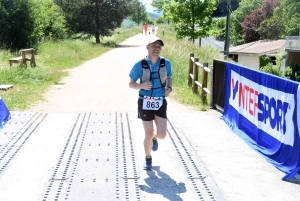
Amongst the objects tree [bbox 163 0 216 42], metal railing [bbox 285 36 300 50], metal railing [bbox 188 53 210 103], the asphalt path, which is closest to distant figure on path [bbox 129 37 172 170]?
the asphalt path

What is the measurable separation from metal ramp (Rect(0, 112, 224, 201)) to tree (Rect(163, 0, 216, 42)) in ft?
101

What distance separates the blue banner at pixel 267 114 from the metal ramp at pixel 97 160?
106cm

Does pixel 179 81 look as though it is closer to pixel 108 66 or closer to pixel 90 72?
pixel 90 72

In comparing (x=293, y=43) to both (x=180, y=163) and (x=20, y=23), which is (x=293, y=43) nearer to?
(x=20, y=23)

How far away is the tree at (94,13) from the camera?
43.6m

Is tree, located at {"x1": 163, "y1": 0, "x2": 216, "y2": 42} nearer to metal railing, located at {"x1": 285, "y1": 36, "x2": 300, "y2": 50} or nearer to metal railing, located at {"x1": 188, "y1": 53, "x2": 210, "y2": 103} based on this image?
metal railing, located at {"x1": 285, "y1": 36, "x2": 300, "y2": 50}

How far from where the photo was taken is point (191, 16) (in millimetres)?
39031

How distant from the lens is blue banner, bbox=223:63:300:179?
5.85m

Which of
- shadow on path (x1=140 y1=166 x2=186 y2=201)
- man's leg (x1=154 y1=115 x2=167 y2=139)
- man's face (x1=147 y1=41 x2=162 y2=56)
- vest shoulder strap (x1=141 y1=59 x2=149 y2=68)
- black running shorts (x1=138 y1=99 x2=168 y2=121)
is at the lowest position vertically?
shadow on path (x1=140 y1=166 x2=186 y2=201)

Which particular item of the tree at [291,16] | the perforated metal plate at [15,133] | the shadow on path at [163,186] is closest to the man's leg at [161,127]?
the shadow on path at [163,186]

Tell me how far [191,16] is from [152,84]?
1348 inches

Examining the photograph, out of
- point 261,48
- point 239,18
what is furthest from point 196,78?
point 239,18

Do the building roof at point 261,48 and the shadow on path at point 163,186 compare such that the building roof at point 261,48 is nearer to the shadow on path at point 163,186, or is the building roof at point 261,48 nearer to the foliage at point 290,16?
the foliage at point 290,16

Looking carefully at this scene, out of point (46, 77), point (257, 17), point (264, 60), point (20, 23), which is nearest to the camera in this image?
point (46, 77)
